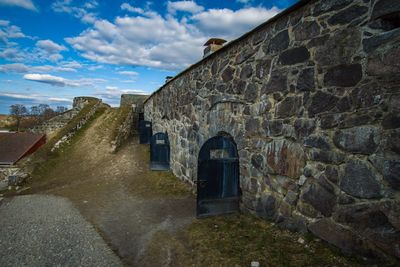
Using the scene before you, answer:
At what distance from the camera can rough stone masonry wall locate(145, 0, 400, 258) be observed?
2678 millimetres

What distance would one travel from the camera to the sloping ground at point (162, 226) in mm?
3465

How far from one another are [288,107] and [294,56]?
80 centimetres

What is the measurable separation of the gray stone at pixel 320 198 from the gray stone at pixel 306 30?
7.13 ft

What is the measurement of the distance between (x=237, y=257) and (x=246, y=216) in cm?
142

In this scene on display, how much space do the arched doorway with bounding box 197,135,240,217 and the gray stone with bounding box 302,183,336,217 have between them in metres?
1.74

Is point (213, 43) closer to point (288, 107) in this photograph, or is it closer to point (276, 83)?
point (276, 83)

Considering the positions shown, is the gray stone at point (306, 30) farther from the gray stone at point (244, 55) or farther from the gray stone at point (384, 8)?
the gray stone at point (244, 55)

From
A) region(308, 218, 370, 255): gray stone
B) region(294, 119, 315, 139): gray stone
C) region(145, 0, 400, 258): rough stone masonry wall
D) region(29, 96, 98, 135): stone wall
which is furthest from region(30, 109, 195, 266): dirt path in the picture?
region(29, 96, 98, 135): stone wall

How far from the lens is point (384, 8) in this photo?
2643 millimetres

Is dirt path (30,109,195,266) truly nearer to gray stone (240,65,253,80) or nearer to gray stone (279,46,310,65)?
gray stone (240,65,253,80)

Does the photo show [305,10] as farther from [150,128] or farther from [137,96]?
[137,96]

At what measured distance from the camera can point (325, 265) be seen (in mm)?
3021

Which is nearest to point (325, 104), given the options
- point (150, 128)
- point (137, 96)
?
point (150, 128)

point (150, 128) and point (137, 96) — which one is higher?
point (137, 96)
